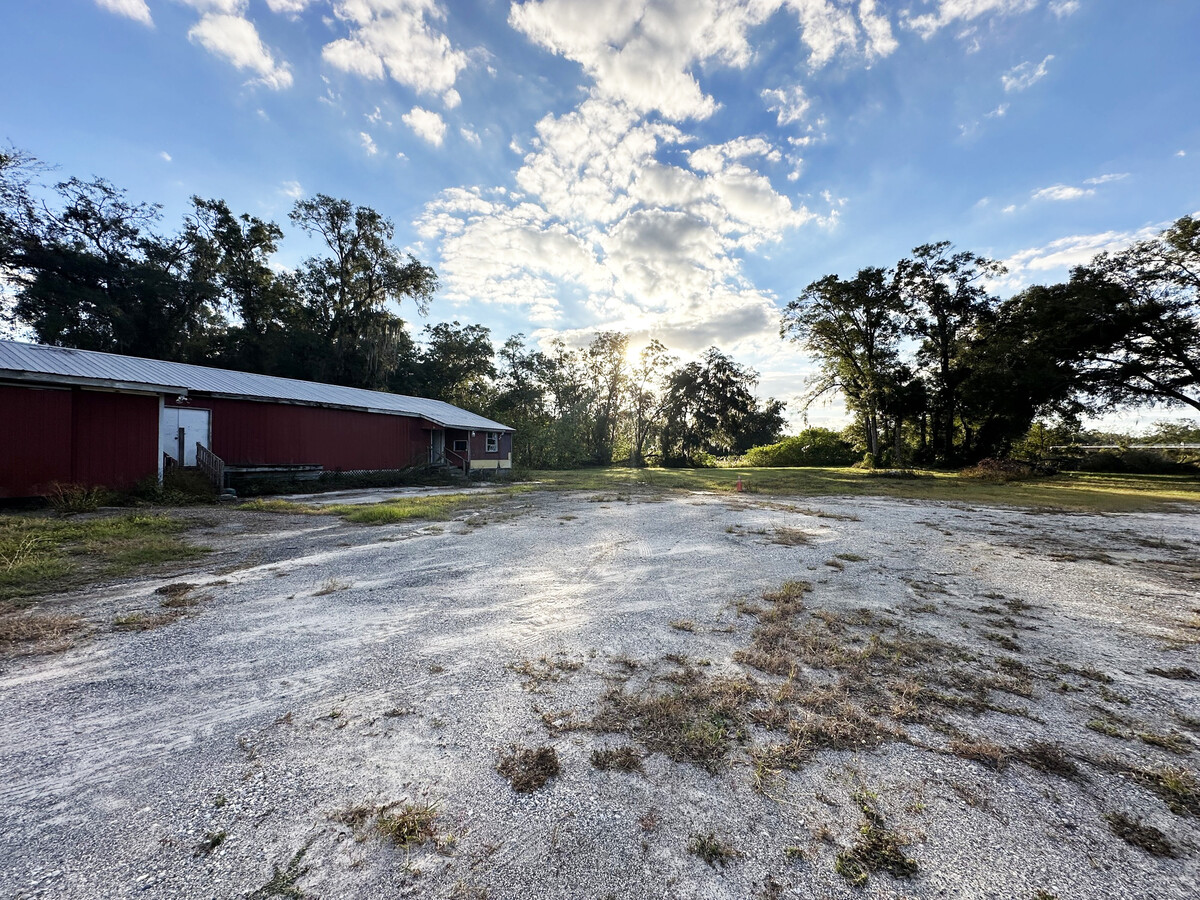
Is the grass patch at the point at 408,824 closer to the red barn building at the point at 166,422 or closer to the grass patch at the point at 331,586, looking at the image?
the grass patch at the point at 331,586

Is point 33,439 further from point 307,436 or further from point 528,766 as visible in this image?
point 528,766

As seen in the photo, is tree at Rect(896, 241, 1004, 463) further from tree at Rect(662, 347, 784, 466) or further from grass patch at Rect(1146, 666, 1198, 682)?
grass patch at Rect(1146, 666, 1198, 682)

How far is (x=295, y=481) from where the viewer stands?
561 inches

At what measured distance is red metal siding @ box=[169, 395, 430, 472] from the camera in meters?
13.9

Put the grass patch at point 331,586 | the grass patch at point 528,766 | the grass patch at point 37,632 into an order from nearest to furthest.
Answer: the grass patch at point 528,766, the grass patch at point 37,632, the grass patch at point 331,586

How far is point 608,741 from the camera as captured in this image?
2248 millimetres

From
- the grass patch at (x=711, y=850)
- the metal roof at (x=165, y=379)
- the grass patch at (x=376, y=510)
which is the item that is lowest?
the grass patch at (x=711, y=850)

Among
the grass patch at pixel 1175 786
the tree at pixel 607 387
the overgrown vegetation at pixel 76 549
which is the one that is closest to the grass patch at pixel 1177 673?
the grass patch at pixel 1175 786

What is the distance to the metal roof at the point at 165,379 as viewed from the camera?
9914mm

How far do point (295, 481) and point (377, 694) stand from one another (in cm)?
1439

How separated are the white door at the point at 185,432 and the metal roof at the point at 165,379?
788mm

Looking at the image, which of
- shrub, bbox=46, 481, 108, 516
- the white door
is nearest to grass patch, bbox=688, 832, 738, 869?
shrub, bbox=46, 481, 108, 516

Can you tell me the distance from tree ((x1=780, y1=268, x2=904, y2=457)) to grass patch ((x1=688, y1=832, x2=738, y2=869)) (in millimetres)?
30285

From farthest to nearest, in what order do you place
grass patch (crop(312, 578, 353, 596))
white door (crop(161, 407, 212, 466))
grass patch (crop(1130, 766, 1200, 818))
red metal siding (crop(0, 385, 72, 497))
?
white door (crop(161, 407, 212, 466)) < red metal siding (crop(0, 385, 72, 497)) < grass patch (crop(312, 578, 353, 596)) < grass patch (crop(1130, 766, 1200, 818))
